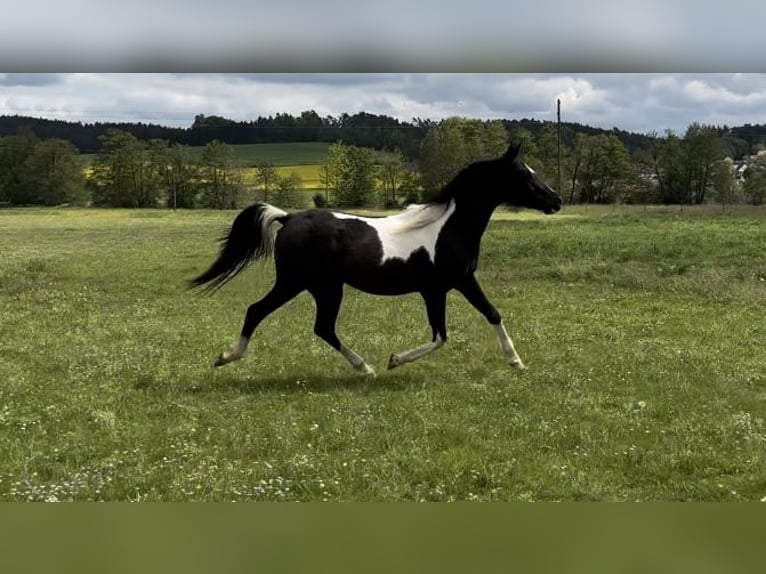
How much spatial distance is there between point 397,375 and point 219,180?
4.47 feet

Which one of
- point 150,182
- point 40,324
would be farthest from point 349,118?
point 40,324

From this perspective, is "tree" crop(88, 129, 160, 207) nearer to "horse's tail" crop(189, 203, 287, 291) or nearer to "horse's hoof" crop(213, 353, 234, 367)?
"horse's tail" crop(189, 203, 287, 291)

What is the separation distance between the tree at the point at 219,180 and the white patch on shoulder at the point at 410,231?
685mm

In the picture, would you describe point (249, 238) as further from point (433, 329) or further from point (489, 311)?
point (489, 311)

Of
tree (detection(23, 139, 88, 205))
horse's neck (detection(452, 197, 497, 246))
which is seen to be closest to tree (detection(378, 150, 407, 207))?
horse's neck (detection(452, 197, 497, 246))

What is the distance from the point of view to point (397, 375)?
149 inches

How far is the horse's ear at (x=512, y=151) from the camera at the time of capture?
350 cm

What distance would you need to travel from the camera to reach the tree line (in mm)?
3625

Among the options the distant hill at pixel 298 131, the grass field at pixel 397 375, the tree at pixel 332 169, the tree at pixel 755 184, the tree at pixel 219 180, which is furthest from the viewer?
the tree at pixel 755 184

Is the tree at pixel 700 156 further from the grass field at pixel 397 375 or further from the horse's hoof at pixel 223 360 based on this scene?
the horse's hoof at pixel 223 360

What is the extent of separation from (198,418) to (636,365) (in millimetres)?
2225

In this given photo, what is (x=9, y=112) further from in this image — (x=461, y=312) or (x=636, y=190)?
(x=636, y=190)

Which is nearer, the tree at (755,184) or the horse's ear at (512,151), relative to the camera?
the horse's ear at (512,151)

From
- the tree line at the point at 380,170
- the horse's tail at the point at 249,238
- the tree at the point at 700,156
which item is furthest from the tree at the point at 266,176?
the tree at the point at 700,156
